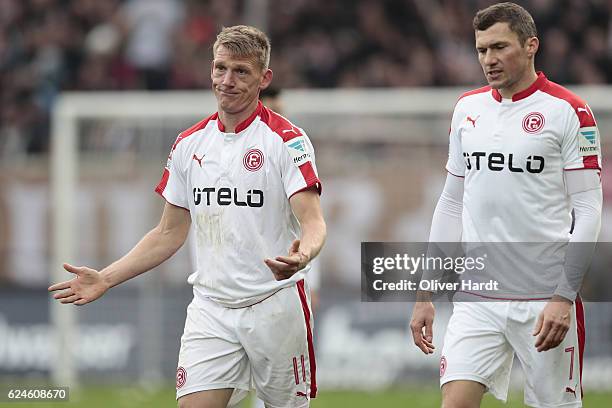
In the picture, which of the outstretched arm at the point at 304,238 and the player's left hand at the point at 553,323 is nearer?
the outstretched arm at the point at 304,238


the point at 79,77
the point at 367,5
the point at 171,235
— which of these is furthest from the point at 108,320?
the point at 171,235

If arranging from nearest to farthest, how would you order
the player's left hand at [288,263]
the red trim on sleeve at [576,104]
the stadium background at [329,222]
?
the player's left hand at [288,263], the red trim on sleeve at [576,104], the stadium background at [329,222]

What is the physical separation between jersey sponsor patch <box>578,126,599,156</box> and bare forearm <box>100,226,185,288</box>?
7.21 ft

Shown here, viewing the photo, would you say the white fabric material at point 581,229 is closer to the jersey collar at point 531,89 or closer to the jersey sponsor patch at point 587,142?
the jersey sponsor patch at point 587,142

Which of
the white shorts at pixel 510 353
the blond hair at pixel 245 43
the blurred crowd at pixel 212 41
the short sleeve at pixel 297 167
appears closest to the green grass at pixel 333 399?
the blurred crowd at pixel 212 41

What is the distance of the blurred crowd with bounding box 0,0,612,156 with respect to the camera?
680 inches

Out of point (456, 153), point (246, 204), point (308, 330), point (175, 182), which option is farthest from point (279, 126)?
point (308, 330)

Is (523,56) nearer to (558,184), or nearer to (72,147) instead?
(558,184)

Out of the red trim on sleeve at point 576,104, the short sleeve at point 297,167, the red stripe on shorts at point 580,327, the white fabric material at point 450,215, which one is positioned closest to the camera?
Result: the short sleeve at point 297,167

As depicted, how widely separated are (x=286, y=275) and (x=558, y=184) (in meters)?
1.66

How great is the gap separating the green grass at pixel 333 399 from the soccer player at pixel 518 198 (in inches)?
225

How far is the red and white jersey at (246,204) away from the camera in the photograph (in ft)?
22.5

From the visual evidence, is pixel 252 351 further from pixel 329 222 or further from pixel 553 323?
pixel 329 222

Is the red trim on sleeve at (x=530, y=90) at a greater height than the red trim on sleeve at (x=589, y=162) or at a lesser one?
greater
